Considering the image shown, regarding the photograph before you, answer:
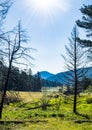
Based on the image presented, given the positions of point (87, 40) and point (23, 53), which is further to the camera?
point (87, 40)

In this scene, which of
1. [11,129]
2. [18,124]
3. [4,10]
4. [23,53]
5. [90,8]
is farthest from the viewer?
[90,8]

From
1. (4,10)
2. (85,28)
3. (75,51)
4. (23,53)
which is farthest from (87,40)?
(4,10)

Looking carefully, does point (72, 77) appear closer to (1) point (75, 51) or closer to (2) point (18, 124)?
(1) point (75, 51)

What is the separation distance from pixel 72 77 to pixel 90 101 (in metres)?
13.0

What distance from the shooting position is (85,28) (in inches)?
1357

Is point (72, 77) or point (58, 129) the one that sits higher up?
point (72, 77)

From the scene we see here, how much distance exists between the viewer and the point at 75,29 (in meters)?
48.3

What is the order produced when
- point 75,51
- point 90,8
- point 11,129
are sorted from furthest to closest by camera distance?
point 75,51, point 90,8, point 11,129

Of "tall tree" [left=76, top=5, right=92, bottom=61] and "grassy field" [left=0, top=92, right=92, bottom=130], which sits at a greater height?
"tall tree" [left=76, top=5, right=92, bottom=61]

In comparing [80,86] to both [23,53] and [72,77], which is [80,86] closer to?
[72,77]

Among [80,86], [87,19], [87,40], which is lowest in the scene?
[80,86]

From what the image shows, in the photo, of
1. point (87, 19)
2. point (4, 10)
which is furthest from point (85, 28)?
point (4, 10)

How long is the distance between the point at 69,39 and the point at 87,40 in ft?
44.6

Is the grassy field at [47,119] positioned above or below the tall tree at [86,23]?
below
